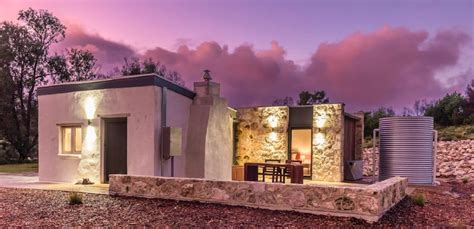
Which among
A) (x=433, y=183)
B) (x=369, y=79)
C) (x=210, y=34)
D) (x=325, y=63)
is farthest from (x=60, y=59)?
(x=433, y=183)

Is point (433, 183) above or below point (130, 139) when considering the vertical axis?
below

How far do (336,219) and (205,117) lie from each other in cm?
580

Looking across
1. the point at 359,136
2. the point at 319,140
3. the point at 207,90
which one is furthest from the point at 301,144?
the point at 207,90

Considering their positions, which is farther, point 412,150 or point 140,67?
point 140,67

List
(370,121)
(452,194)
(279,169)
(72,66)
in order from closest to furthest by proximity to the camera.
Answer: (452,194) < (279,169) < (370,121) < (72,66)

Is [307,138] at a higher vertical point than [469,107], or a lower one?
lower

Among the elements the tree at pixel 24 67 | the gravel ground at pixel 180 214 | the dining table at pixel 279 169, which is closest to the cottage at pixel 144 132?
the dining table at pixel 279 169

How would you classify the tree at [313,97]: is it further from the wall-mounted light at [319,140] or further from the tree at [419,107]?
the wall-mounted light at [319,140]

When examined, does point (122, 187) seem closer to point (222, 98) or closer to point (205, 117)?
point (205, 117)

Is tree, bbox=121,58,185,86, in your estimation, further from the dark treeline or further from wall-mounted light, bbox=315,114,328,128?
wall-mounted light, bbox=315,114,328,128

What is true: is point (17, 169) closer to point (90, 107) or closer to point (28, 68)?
point (28, 68)

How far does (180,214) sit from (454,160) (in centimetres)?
1496

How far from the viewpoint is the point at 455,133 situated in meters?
22.3

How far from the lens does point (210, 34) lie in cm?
1415
